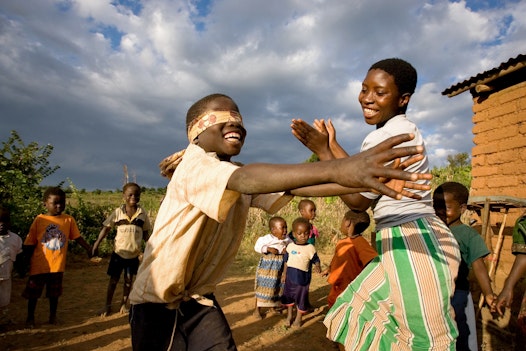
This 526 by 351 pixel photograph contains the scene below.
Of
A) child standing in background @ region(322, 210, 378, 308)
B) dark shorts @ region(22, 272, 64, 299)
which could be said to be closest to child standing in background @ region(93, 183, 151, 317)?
dark shorts @ region(22, 272, 64, 299)

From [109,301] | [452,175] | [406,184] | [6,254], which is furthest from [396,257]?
[452,175]

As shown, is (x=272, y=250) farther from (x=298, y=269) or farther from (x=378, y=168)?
(x=378, y=168)

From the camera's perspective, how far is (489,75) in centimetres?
550

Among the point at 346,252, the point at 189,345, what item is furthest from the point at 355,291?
the point at 346,252

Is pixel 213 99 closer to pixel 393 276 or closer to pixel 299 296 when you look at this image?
pixel 393 276

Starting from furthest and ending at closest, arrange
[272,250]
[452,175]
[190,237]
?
[452,175]
[272,250]
[190,237]

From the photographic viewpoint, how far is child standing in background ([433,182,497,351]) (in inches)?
102

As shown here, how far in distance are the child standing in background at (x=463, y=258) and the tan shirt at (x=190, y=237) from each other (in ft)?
5.65

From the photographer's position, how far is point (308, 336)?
15.2 ft

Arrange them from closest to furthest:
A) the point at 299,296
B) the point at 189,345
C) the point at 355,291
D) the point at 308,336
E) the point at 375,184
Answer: the point at 375,184 < the point at 189,345 < the point at 355,291 < the point at 308,336 < the point at 299,296

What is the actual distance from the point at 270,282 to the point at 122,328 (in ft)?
6.62

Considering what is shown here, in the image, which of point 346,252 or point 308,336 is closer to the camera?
point 346,252

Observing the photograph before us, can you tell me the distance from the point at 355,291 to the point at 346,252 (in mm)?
1804

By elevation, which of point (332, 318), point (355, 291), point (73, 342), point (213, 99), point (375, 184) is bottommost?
point (73, 342)
